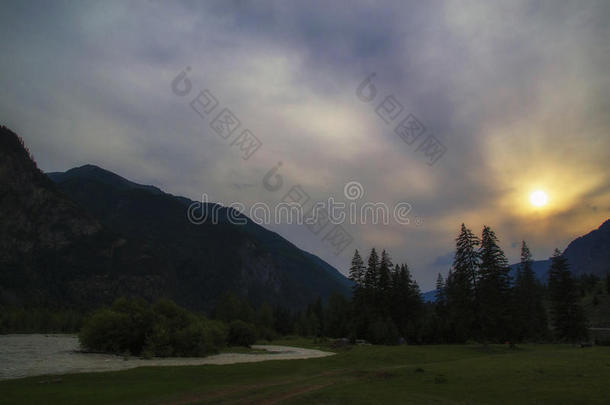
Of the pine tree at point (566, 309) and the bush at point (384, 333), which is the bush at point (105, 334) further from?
the pine tree at point (566, 309)

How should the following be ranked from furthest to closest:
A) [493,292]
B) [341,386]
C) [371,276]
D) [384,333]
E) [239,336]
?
[371,276], [239,336], [384,333], [493,292], [341,386]

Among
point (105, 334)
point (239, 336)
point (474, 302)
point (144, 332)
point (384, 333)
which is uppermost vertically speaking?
point (474, 302)

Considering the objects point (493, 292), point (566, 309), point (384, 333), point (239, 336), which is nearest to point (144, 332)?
point (239, 336)

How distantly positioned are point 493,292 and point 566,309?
18.5 m

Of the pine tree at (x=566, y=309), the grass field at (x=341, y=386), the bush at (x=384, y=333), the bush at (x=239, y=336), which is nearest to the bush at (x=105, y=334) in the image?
the grass field at (x=341, y=386)

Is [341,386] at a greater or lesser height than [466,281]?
lesser

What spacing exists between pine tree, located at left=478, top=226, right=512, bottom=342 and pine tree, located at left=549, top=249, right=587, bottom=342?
12080 millimetres

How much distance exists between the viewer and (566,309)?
60031 millimetres

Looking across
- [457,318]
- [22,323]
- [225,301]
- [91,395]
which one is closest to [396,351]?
[457,318]

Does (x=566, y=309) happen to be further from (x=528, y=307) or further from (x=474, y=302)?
(x=474, y=302)

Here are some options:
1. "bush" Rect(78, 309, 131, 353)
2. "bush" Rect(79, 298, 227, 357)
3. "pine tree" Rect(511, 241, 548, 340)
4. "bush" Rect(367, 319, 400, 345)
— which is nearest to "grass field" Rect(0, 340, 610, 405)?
"bush" Rect(79, 298, 227, 357)

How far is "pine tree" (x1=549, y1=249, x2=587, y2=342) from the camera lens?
192 feet

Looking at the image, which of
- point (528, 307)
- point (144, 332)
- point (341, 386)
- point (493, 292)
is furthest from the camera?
point (528, 307)

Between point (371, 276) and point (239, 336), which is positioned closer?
point (239, 336)
